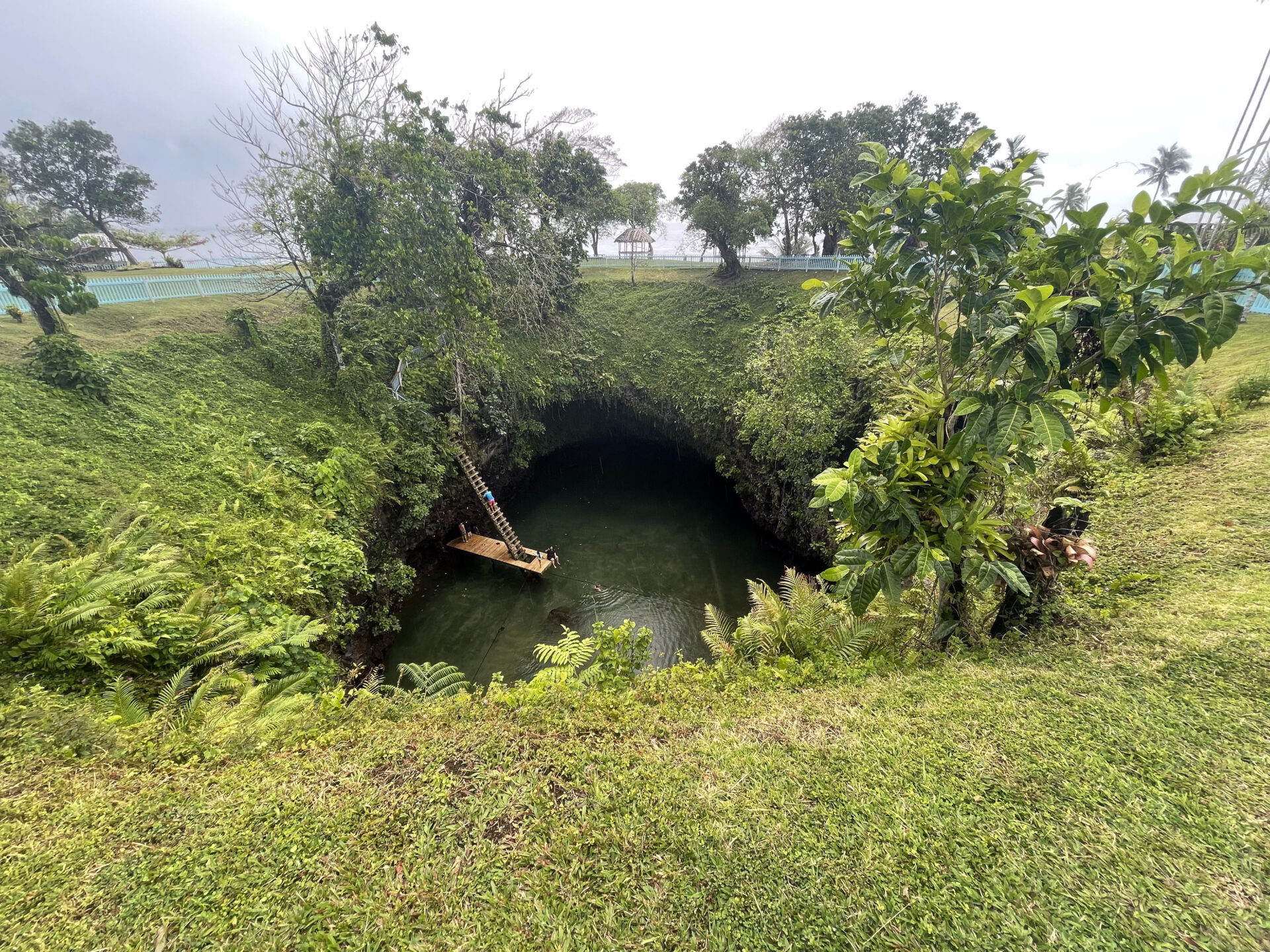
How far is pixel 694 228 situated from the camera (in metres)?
18.7

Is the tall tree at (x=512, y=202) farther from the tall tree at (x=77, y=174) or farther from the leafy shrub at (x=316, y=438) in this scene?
the tall tree at (x=77, y=174)

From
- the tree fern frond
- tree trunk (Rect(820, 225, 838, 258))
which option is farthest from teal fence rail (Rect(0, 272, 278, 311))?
tree trunk (Rect(820, 225, 838, 258))

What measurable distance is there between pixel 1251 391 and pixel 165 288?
72.5ft

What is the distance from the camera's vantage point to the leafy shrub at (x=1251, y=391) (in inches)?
246

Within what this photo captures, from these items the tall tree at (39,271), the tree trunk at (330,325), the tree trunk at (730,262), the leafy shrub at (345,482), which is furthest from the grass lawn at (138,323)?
the tree trunk at (730,262)

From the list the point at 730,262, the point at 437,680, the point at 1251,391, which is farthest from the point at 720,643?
the point at 730,262

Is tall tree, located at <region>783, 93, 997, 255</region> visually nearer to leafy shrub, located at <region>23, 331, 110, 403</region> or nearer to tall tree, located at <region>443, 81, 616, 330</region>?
tall tree, located at <region>443, 81, 616, 330</region>

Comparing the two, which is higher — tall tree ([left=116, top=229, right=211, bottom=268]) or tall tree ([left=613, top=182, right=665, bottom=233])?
tall tree ([left=613, top=182, right=665, bottom=233])

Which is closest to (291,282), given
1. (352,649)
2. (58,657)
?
(352,649)

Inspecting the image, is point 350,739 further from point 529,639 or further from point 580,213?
point 580,213

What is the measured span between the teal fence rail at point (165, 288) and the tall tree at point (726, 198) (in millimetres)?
14846

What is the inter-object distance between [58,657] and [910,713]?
6.80 meters

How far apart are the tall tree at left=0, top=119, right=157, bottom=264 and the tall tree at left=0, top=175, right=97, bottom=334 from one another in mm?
10772

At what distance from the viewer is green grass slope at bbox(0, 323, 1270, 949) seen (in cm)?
208
